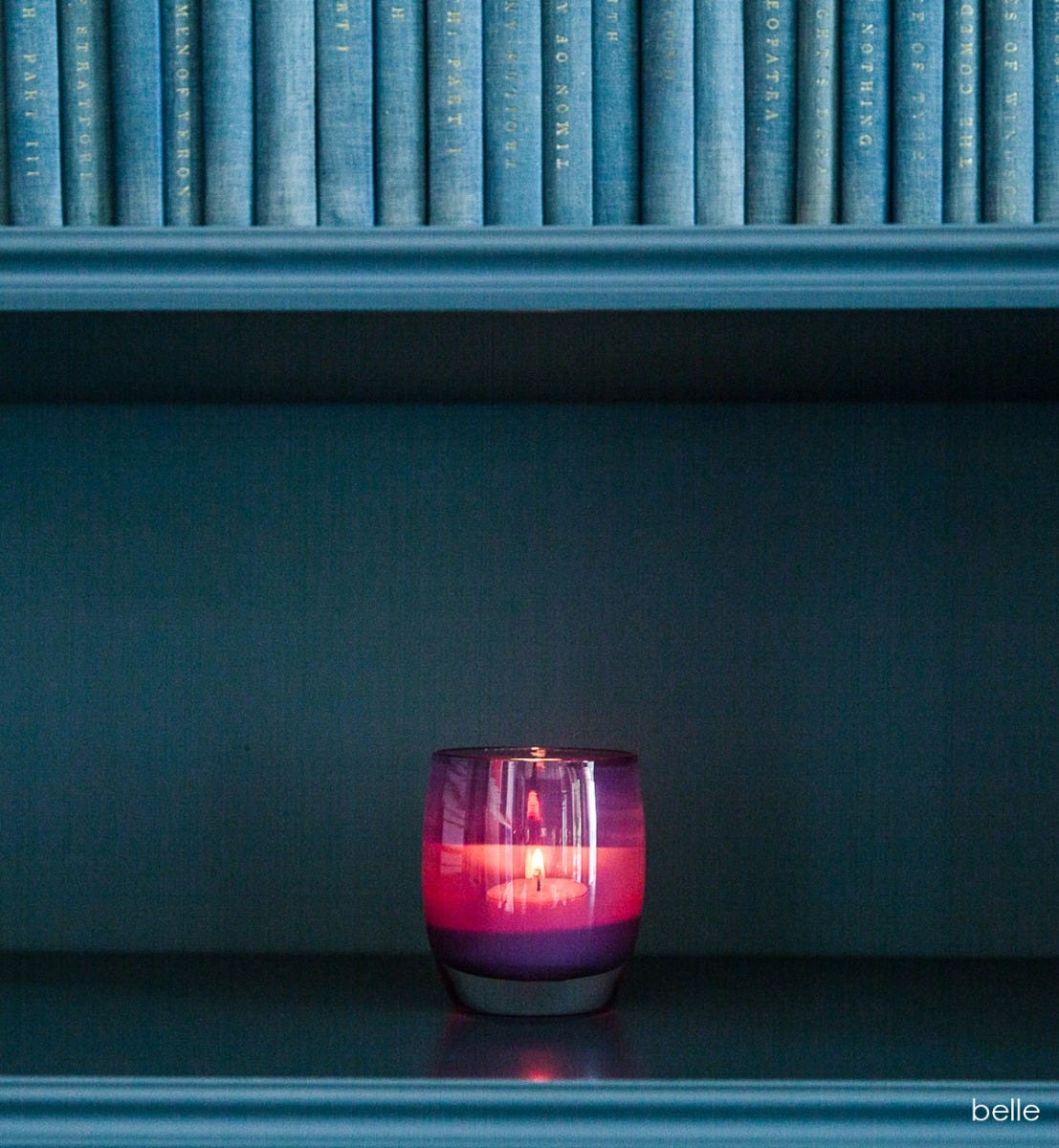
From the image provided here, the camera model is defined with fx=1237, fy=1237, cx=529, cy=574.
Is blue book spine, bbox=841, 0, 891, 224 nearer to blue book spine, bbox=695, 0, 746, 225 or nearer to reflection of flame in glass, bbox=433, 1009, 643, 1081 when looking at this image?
blue book spine, bbox=695, 0, 746, 225

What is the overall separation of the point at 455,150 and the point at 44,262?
21 cm

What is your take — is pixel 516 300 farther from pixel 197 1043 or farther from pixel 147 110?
pixel 197 1043

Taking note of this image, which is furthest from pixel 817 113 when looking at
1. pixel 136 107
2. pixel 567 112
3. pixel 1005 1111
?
pixel 1005 1111

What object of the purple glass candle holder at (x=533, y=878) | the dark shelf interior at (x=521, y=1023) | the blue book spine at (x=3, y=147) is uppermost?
the blue book spine at (x=3, y=147)

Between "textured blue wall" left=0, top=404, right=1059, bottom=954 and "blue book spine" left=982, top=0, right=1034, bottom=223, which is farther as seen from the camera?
"textured blue wall" left=0, top=404, right=1059, bottom=954

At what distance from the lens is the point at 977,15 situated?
62 cm

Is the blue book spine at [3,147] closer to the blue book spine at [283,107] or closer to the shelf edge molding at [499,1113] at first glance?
the blue book spine at [283,107]

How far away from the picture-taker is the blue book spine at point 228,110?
62 cm

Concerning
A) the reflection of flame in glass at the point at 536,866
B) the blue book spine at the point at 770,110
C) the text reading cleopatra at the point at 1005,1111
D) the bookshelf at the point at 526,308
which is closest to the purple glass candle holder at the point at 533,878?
the reflection of flame in glass at the point at 536,866

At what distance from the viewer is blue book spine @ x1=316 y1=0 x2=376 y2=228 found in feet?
2.02

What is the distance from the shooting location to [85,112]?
632 mm

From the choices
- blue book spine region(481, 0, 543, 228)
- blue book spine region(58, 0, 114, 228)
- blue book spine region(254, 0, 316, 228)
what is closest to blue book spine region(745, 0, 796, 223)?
blue book spine region(481, 0, 543, 228)

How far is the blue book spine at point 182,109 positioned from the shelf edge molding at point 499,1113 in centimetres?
43

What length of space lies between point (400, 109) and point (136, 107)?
135mm
